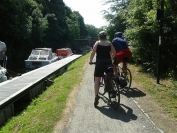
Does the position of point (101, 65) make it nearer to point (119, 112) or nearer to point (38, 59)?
point (119, 112)

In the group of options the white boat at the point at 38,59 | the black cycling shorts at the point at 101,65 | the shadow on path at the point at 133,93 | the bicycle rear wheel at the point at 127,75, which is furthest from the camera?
the white boat at the point at 38,59

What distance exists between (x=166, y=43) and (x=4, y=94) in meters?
7.20

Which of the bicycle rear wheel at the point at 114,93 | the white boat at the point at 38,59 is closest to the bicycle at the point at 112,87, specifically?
the bicycle rear wheel at the point at 114,93

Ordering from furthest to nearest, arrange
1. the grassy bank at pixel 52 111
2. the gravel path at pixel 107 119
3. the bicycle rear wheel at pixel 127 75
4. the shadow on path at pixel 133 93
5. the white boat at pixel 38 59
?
the white boat at pixel 38 59 < the bicycle rear wheel at pixel 127 75 < the shadow on path at pixel 133 93 < the grassy bank at pixel 52 111 < the gravel path at pixel 107 119

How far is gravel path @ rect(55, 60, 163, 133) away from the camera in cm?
498

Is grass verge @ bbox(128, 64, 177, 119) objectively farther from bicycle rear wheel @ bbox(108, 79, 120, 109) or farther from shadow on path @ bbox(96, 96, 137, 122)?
bicycle rear wheel @ bbox(108, 79, 120, 109)

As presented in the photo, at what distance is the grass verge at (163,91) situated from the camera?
6468 millimetres

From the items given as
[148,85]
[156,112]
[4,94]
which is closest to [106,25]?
[148,85]

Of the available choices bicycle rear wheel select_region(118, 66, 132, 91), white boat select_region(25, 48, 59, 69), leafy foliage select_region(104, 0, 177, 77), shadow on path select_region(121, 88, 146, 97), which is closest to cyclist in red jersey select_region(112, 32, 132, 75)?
bicycle rear wheel select_region(118, 66, 132, 91)

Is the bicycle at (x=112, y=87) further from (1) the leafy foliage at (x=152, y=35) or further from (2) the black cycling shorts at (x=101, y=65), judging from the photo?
(1) the leafy foliage at (x=152, y=35)

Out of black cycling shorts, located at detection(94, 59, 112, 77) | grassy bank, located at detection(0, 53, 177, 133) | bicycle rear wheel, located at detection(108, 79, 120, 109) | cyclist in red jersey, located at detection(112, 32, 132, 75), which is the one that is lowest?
grassy bank, located at detection(0, 53, 177, 133)

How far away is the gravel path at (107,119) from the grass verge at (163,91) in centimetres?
84

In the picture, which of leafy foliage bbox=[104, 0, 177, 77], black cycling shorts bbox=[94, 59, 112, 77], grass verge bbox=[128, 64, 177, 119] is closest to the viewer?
black cycling shorts bbox=[94, 59, 112, 77]

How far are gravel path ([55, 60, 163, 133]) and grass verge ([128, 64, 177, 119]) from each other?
2.74ft
